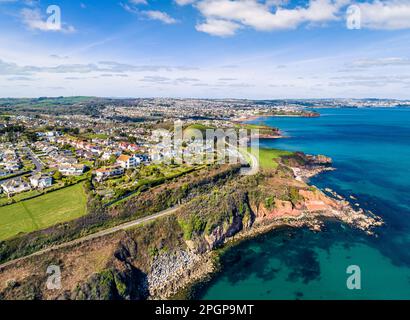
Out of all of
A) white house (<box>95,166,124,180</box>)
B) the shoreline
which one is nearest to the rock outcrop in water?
the shoreline

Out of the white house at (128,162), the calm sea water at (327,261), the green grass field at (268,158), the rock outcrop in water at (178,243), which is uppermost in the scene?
the white house at (128,162)

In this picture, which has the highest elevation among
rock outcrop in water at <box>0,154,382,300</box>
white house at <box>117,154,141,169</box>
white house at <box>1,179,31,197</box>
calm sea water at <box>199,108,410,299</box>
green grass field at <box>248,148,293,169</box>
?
white house at <box>117,154,141,169</box>

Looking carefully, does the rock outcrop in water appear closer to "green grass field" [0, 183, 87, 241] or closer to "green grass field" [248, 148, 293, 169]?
"green grass field" [0, 183, 87, 241]

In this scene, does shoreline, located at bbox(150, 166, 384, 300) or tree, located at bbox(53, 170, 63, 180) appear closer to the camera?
shoreline, located at bbox(150, 166, 384, 300)

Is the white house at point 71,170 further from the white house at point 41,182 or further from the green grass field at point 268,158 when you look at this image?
the green grass field at point 268,158

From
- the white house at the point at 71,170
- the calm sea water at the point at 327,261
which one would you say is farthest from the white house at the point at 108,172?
the calm sea water at the point at 327,261

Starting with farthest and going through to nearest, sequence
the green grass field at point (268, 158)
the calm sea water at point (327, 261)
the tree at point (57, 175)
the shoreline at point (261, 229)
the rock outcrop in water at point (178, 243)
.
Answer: the green grass field at point (268, 158), the tree at point (57, 175), the shoreline at point (261, 229), the calm sea water at point (327, 261), the rock outcrop in water at point (178, 243)

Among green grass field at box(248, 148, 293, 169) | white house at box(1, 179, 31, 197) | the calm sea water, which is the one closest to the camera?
the calm sea water
